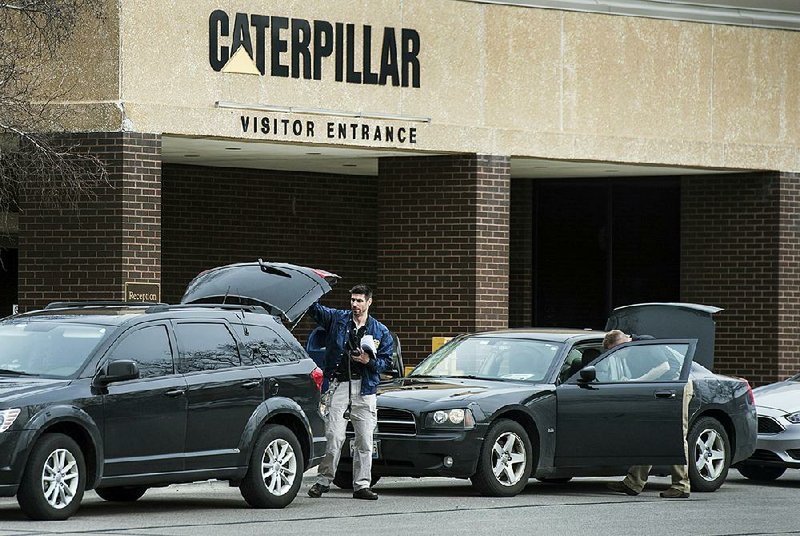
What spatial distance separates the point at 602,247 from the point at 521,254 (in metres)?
1.33

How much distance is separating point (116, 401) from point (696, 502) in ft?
18.6

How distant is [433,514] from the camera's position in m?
13.8

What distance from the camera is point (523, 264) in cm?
2762

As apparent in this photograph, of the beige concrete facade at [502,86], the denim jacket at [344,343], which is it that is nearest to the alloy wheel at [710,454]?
the denim jacket at [344,343]

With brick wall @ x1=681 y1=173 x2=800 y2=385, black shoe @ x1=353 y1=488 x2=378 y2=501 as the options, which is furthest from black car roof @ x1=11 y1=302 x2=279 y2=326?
brick wall @ x1=681 y1=173 x2=800 y2=385

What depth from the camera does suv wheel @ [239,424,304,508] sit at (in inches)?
550

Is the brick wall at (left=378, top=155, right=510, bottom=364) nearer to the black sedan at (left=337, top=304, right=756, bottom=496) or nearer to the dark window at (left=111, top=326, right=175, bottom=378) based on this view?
the black sedan at (left=337, top=304, right=756, bottom=496)

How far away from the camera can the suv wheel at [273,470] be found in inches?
550

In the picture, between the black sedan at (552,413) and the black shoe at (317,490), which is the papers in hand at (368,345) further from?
the black shoe at (317,490)

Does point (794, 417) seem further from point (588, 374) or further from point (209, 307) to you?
point (209, 307)

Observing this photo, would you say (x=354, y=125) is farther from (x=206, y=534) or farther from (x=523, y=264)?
(x=206, y=534)

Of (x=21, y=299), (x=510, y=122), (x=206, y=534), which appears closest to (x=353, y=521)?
(x=206, y=534)

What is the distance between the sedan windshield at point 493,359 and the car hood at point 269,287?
6.28 feet

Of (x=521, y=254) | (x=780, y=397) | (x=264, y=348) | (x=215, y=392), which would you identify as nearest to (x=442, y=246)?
(x=521, y=254)
